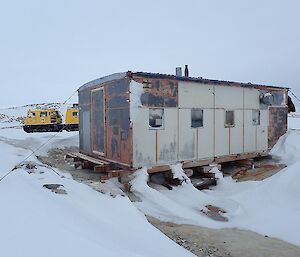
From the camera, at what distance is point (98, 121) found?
1177cm

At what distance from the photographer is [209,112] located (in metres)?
11.4

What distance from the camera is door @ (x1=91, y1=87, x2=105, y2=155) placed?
11.4m

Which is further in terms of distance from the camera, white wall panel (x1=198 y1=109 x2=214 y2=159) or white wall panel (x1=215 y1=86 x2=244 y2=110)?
white wall panel (x1=215 y1=86 x2=244 y2=110)

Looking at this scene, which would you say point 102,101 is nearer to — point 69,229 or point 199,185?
point 199,185

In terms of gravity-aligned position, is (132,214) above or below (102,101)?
below

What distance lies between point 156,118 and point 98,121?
282 cm

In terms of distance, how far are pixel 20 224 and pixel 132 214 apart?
2822mm

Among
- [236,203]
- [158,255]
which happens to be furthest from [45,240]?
[236,203]

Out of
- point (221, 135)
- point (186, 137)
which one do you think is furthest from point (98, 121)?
point (221, 135)

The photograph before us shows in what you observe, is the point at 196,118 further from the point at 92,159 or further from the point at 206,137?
the point at 92,159

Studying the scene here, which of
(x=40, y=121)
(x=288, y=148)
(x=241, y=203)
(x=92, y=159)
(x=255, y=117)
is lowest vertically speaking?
(x=241, y=203)

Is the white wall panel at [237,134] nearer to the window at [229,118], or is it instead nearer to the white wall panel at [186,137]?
the window at [229,118]

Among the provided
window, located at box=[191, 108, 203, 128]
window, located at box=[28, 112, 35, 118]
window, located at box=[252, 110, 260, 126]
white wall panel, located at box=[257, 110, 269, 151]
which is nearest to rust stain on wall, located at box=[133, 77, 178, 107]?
window, located at box=[191, 108, 203, 128]

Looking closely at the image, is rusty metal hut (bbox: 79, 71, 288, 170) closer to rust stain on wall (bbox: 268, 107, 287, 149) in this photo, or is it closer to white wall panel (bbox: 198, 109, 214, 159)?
white wall panel (bbox: 198, 109, 214, 159)
